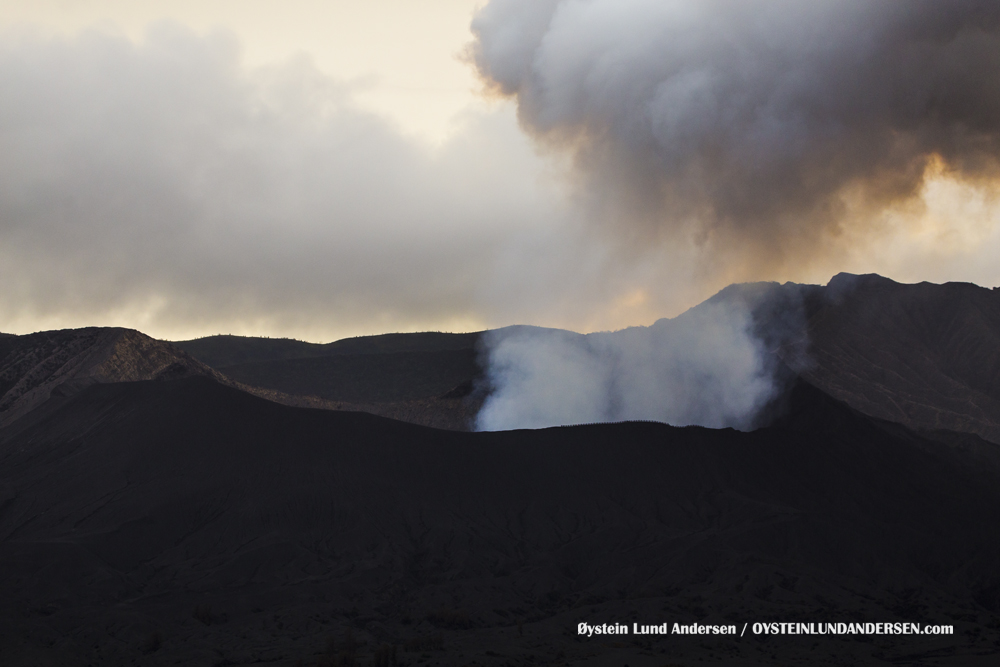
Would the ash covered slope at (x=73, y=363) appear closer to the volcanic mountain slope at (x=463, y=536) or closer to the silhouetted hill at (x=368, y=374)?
the volcanic mountain slope at (x=463, y=536)

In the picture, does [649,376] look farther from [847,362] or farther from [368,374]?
[368,374]

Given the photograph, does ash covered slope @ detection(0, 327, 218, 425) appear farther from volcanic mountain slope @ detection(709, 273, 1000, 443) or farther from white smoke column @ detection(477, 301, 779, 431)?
volcanic mountain slope @ detection(709, 273, 1000, 443)

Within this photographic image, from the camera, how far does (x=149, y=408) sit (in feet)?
296

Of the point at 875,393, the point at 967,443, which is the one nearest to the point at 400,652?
the point at 967,443

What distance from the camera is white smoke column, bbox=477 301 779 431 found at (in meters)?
106

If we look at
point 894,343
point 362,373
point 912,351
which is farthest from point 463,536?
→ point 362,373

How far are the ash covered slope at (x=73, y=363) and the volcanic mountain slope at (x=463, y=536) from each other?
25.5 feet

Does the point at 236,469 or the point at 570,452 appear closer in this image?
the point at 236,469

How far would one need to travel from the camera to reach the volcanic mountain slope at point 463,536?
186 ft

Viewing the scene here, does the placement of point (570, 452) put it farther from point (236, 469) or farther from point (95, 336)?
point (95, 336)

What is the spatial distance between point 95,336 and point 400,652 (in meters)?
71.5

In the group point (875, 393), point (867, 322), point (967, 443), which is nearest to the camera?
point (967, 443)

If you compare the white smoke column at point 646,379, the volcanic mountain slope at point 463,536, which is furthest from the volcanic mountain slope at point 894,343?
the volcanic mountain slope at point 463,536

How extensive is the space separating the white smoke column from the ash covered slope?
3469 cm
